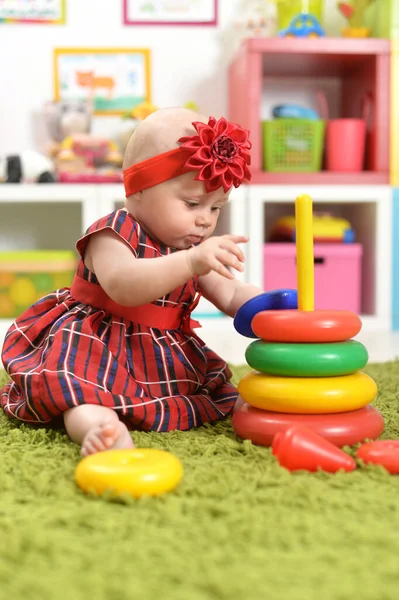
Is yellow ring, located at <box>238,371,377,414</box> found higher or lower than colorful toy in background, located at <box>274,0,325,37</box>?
lower

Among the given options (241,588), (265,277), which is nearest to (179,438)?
(241,588)

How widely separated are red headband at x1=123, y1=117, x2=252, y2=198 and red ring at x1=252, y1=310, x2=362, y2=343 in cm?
20

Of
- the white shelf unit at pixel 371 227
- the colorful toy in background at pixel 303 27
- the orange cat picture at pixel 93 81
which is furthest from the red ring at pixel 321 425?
the orange cat picture at pixel 93 81

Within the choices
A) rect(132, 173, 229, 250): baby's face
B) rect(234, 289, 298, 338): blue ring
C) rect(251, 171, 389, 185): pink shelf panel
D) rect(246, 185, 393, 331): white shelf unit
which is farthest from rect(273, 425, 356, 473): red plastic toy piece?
rect(251, 171, 389, 185): pink shelf panel

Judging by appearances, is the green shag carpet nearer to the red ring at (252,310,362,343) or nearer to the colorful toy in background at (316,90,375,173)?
the red ring at (252,310,362,343)

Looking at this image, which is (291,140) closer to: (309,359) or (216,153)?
(216,153)

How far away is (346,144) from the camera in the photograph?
244 centimetres

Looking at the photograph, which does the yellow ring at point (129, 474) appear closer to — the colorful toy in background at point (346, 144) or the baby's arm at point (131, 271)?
the baby's arm at point (131, 271)

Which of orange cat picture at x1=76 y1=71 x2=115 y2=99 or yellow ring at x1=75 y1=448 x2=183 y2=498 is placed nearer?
yellow ring at x1=75 y1=448 x2=183 y2=498

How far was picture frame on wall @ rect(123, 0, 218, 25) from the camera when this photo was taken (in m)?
2.68

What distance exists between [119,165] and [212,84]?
0.51 m

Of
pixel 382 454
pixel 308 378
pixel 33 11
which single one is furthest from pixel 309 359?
pixel 33 11

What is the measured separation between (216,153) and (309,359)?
0.97ft

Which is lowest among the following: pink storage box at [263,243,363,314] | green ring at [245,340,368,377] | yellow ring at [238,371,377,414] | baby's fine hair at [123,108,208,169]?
pink storage box at [263,243,363,314]
